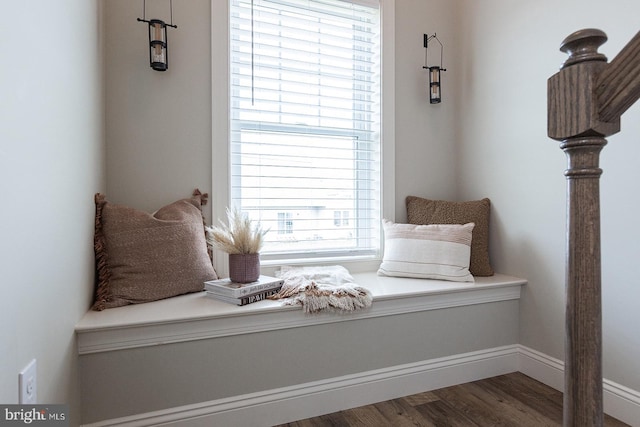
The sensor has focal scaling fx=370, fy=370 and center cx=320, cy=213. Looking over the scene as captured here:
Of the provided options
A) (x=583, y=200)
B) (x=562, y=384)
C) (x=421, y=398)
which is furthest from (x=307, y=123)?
(x=562, y=384)

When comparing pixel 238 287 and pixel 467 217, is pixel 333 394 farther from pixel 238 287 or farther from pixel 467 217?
pixel 467 217

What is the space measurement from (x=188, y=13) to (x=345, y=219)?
1.51 m

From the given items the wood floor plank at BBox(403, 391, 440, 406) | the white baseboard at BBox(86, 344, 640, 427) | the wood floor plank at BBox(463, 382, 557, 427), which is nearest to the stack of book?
the white baseboard at BBox(86, 344, 640, 427)

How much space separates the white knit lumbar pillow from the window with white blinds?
24 cm

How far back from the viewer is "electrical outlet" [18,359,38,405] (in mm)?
920

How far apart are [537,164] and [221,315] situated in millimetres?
1902

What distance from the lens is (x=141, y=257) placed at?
5.66 feet

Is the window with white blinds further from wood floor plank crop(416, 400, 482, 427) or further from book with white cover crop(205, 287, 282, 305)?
wood floor plank crop(416, 400, 482, 427)

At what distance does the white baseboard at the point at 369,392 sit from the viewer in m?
1.57

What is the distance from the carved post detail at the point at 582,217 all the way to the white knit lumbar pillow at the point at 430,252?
63.9 inches

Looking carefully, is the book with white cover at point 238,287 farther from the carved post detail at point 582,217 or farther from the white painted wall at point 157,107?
the carved post detail at point 582,217

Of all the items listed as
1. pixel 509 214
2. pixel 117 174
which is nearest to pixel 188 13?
pixel 117 174

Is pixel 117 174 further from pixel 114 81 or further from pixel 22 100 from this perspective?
pixel 22 100

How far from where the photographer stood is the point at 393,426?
5.48 feet
